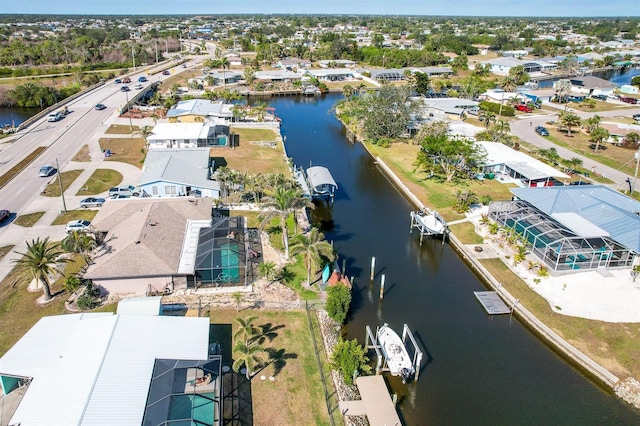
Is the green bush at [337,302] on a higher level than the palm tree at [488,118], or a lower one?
lower

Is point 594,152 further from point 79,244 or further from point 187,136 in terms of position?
point 79,244

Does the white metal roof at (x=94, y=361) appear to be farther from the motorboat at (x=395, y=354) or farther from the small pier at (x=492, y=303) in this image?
the small pier at (x=492, y=303)

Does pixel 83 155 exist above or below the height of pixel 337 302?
above

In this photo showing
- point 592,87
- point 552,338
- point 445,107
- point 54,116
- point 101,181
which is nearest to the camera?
point 552,338

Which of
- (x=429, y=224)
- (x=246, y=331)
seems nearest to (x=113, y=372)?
(x=246, y=331)

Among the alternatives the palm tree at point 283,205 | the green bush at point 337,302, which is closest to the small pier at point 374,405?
the green bush at point 337,302

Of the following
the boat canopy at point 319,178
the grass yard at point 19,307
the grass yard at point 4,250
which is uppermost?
the boat canopy at point 319,178

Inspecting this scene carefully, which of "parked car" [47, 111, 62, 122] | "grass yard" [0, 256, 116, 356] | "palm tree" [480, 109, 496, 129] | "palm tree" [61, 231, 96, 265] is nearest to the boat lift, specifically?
"grass yard" [0, 256, 116, 356]
